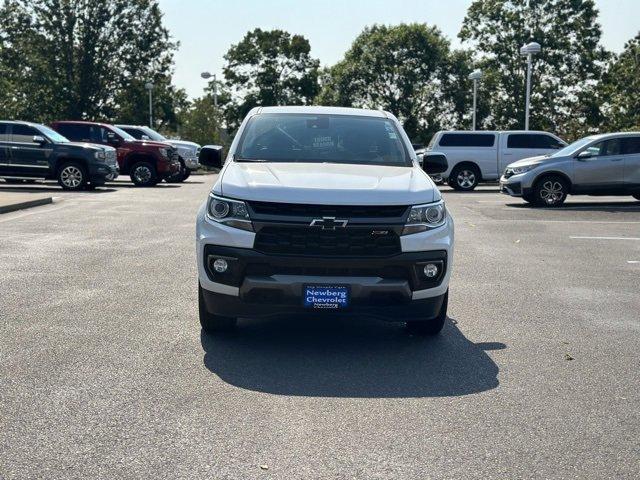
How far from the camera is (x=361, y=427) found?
4840 mm

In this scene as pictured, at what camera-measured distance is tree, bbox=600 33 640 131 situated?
188 ft

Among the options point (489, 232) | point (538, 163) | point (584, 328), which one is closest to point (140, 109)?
point (538, 163)

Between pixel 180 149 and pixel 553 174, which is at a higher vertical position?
pixel 180 149

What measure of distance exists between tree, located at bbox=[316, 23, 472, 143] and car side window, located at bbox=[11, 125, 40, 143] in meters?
48.2

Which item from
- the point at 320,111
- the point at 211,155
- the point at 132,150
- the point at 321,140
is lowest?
the point at 132,150

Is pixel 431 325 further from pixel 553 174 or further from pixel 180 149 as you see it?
pixel 180 149

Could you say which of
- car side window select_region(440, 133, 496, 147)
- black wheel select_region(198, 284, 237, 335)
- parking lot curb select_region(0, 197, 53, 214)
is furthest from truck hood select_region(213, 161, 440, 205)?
car side window select_region(440, 133, 496, 147)

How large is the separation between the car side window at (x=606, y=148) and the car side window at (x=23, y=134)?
47.3ft

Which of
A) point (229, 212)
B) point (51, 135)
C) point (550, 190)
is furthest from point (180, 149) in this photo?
point (229, 212)

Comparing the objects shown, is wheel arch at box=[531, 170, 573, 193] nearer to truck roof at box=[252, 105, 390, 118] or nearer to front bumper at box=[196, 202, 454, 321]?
truck roof at box=[252, 105, 390, 118]

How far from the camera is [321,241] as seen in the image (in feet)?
20.7

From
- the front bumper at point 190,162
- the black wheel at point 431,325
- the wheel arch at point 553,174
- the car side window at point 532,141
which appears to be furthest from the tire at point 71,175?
the black wheel at point 431,325

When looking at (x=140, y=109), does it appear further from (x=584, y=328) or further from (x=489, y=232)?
(x=584, y=328)

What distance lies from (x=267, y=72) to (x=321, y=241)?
8177 cm
